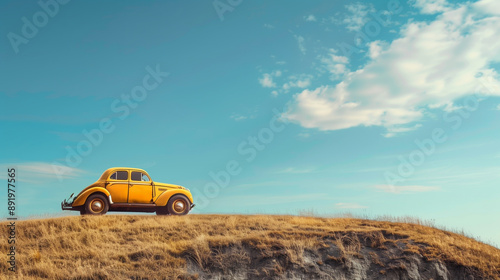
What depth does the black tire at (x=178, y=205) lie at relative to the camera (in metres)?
20.5

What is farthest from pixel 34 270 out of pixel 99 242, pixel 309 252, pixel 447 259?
pixel 447 259

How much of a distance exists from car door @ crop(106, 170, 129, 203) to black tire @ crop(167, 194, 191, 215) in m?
2.25

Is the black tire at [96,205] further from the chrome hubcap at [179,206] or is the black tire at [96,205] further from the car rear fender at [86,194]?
the chrome hubcap at [179,206]

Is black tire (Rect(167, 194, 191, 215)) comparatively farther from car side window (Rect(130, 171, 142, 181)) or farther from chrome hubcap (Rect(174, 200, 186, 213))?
car side window (Rect(130, 171, 142, 181))

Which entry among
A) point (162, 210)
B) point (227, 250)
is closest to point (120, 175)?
A: point (162, 210)

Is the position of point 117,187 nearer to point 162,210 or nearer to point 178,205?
point 162,210

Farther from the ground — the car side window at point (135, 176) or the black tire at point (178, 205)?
the car side window at point (135, 176)

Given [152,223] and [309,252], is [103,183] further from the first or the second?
[309,252]

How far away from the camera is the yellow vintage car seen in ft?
63.9

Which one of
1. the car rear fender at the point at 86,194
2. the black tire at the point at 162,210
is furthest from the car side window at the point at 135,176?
the black tire at the point at 162,210

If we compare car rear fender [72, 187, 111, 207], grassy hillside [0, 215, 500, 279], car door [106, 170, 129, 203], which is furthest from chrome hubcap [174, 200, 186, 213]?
car rear fender [72, 187, 111, 207]

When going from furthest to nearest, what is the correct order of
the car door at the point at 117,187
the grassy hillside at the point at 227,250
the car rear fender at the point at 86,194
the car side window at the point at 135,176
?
the car side window at the point at 135,176 < the car door at the point at 117,187 < the car rear fender at the point at 86,194 < the grassy hillside at the point at 227,250

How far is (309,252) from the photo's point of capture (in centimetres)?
1598

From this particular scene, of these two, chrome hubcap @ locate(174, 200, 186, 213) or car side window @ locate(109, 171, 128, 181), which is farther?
chrome hubcap @ locate(174, 200, 186, 213)
